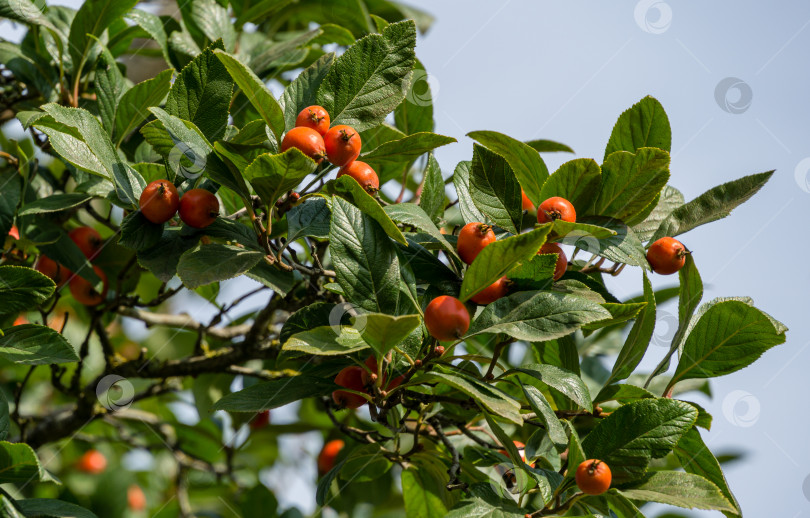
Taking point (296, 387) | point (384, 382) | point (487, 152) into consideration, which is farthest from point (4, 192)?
point (487, 152)

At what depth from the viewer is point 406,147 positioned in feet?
4.76

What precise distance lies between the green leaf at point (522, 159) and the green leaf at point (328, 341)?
0.55 metres

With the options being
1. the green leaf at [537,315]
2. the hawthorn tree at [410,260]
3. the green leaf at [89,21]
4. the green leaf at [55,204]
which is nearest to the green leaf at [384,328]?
the hawthorn tree at [410,260]

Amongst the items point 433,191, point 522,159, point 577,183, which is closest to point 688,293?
point 577,183

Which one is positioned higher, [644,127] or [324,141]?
[644,127]

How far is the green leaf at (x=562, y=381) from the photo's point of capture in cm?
131

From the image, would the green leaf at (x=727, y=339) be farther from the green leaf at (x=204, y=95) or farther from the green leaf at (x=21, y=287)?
the green leaf at (x=21, y=287)

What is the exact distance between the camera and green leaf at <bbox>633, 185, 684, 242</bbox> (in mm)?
1594

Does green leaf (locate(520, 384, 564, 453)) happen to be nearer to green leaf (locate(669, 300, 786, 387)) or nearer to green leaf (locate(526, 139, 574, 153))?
green leaf (locate(669, 300, 786, 387))

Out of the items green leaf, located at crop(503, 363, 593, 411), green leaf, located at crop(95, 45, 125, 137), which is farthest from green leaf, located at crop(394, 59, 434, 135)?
green leaf, located at crop(503, 363, 593, 411)

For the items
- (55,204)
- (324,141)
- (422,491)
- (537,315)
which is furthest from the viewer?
(422,491)

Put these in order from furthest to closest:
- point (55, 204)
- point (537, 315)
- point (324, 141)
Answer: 1. point (55, 204)
2. point (324, 141)
3. point (537, 315)

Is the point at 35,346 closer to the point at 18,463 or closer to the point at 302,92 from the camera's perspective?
the point at 18,463

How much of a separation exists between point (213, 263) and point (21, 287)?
450 mm
